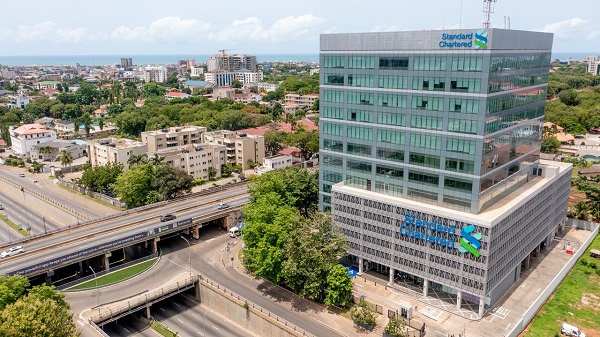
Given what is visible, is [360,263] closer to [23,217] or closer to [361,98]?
[361,98]

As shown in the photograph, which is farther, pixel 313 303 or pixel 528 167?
pixel 528 167

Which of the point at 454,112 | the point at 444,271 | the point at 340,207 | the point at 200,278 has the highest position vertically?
the point at 454,112

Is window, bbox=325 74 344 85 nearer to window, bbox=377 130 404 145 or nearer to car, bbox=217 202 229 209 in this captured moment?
window, bbox=377 130 404 145

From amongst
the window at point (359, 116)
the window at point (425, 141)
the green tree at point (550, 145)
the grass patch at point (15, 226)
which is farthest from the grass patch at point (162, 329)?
the green tree at point (550, 145)

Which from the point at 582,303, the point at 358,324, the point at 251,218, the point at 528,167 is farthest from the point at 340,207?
the point at 582,303

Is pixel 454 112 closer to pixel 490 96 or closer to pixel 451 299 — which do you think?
pixel 490 96
